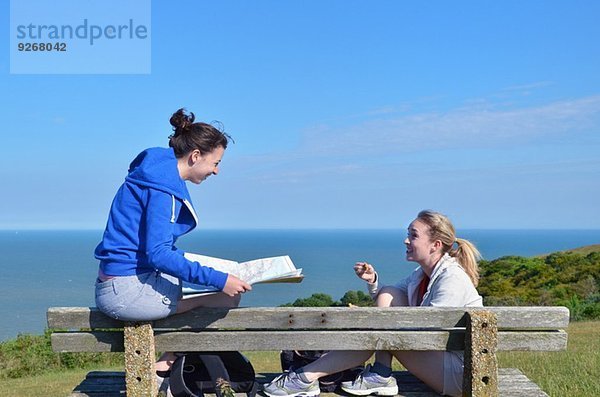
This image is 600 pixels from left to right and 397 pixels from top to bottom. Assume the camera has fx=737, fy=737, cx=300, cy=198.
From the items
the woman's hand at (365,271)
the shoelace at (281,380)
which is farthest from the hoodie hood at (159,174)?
the woman's hand at (365,271)

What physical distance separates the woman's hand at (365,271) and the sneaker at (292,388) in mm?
877

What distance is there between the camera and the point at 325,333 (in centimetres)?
438

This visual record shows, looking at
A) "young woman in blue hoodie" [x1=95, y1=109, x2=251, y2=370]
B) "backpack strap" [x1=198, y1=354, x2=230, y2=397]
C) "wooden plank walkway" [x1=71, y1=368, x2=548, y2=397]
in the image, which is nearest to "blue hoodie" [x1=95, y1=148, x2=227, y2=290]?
"young woman in blue hoodie" [x1=95, y1=109, x2=251, y2=370]

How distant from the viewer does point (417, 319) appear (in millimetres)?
4340

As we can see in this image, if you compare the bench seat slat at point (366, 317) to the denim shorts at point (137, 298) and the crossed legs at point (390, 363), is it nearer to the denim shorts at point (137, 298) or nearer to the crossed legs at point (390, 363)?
the denim shorts at point (137, 298)

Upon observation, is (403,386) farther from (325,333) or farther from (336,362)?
(325,333)

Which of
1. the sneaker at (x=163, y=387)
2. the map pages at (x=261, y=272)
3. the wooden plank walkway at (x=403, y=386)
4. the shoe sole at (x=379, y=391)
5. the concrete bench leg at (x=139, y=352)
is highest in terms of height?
the map pages at (x=261, y=272)

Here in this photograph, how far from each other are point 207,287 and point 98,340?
767 millimetres

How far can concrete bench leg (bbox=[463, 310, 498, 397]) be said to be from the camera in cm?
432

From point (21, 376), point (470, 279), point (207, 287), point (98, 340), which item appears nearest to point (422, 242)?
point (470, 279)

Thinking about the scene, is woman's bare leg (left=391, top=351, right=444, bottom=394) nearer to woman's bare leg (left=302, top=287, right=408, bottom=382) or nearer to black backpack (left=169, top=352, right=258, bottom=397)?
woman's bare leg (left=302, top=287, right=408, bottom=382)

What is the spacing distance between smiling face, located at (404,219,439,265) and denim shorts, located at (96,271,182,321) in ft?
5.33

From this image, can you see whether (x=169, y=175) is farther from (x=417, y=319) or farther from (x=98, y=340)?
(x=417, y=319)

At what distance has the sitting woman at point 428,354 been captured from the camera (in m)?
4.70
